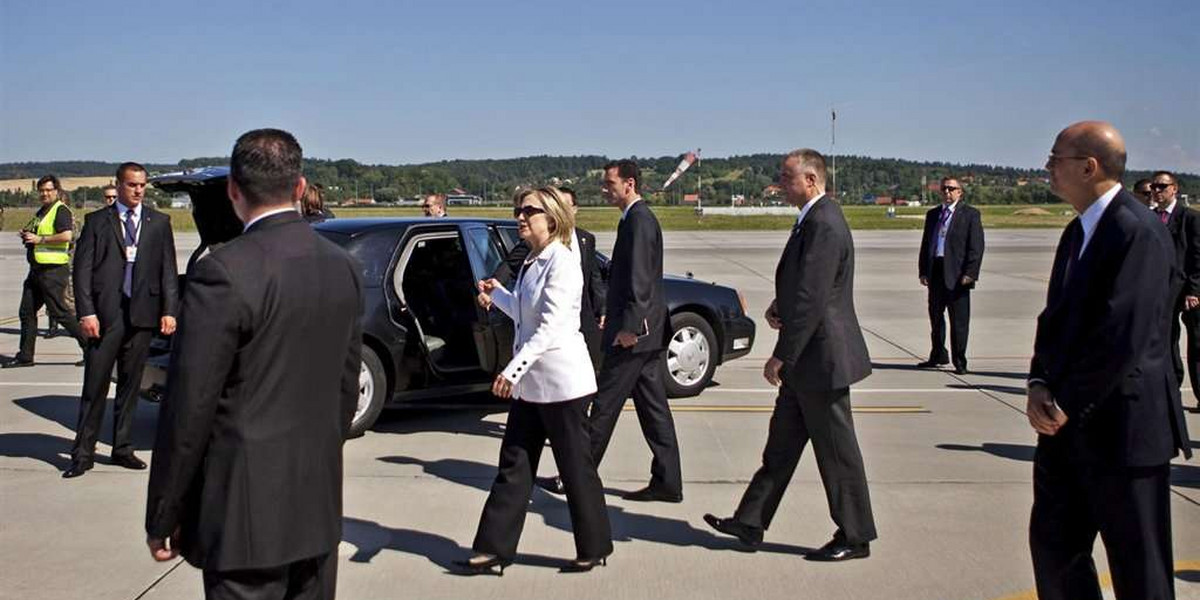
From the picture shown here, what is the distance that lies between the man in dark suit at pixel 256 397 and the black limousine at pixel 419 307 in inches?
161

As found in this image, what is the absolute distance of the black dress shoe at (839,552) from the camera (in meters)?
4.98

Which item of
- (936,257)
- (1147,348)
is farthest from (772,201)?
(1147,348)

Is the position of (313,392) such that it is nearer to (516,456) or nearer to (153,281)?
(516,456)

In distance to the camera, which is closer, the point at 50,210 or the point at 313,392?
the point at 313,392

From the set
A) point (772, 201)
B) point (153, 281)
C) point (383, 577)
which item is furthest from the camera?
point (772, 201)

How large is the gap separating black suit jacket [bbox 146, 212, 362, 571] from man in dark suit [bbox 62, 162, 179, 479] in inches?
157

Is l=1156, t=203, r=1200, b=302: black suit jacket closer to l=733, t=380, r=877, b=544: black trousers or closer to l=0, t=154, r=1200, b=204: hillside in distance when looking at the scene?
l=733, t=380, r=877, b=544: black trousers

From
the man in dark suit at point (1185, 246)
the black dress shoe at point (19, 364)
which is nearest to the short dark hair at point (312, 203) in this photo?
Result: the black dress shoe at point (19, 364)

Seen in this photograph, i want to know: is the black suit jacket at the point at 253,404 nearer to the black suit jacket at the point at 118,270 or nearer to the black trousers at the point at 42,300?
the black suit jacket at the point at 118,270

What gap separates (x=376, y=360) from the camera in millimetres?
7441

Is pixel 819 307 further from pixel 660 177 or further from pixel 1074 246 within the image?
pixel 660 177

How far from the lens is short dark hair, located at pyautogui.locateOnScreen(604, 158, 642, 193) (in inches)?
245

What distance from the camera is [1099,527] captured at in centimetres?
346

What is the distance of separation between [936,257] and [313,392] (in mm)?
9033
